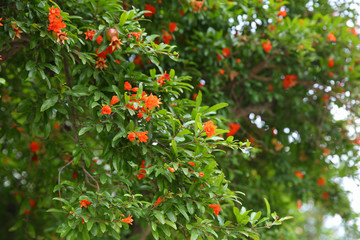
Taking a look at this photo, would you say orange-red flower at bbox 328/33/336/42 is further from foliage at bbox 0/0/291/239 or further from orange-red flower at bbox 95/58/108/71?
orange-red flower at bbox 95/58/108/71

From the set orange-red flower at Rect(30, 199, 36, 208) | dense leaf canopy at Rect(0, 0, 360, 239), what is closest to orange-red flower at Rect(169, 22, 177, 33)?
dense leaf canopy at Rect(0, 0, 360, 239)

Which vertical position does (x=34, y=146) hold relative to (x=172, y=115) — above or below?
below

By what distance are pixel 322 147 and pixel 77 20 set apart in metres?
2.44

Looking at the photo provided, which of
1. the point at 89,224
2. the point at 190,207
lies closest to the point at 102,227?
the point at 89,224

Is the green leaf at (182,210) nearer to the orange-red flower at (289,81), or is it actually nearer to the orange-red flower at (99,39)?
the orange-red flower at (99,39)

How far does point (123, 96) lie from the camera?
1724 mm

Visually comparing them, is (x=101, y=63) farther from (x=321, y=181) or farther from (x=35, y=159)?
(x=321, y=181)

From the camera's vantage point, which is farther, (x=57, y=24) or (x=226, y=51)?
(x=226, y=51)

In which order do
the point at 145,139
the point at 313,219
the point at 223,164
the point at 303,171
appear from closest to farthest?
the point at 145,139, the point at 223,164, the point at 303,171, the point at 313,219

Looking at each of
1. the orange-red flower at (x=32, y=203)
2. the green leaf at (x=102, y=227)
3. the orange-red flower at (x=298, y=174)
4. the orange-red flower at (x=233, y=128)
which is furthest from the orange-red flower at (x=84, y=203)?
the orange-red flower at (x=298, y=174)

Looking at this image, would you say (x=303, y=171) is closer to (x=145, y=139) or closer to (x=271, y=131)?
(x=271, y=131)

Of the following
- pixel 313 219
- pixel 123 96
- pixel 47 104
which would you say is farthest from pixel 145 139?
pixel 313 219

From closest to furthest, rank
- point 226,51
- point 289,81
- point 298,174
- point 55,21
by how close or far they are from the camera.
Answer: point 55,21 → point 226,51 → point 289,81 → point 298,174

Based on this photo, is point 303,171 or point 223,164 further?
point 303,171
